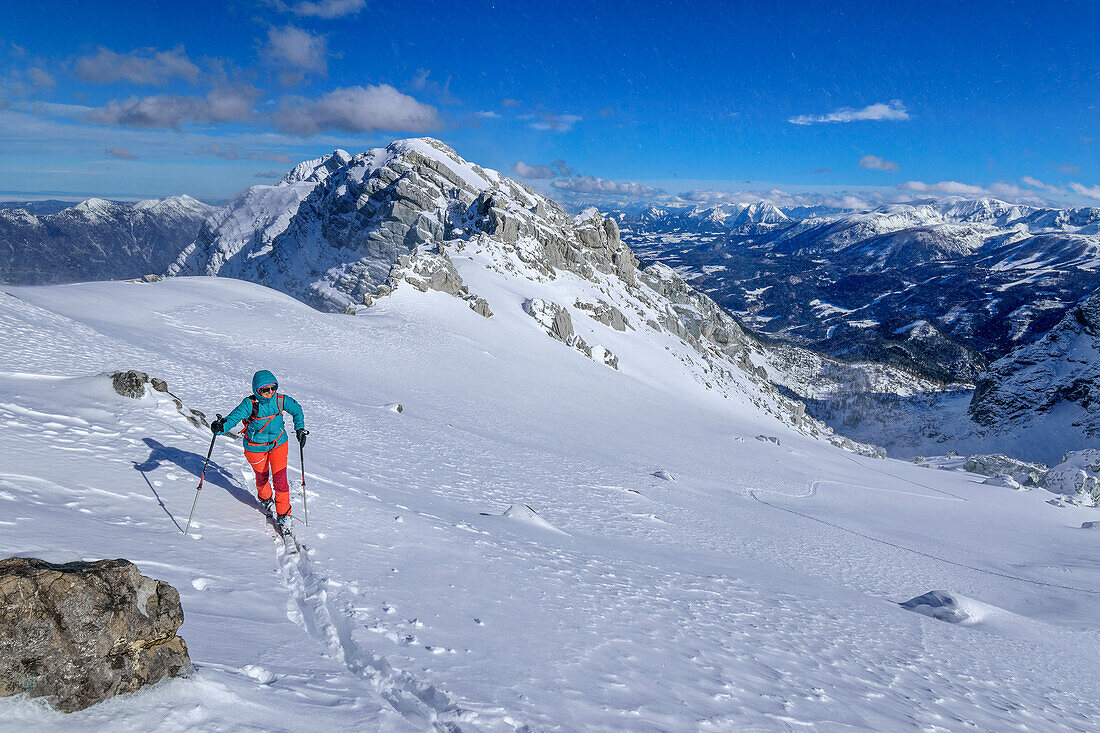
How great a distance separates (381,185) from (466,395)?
128m

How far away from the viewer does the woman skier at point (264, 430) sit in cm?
827

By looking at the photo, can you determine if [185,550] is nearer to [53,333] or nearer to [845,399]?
[53,333]

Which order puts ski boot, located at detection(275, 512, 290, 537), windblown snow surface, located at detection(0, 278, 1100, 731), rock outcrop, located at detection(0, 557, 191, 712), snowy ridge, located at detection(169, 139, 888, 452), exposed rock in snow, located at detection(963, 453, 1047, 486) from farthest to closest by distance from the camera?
snowy ridge, located at detection(169, 139, 888, 452) < exposed rock in snow, located at detection(963, 453, 1047, 486) < ski boot, located at detection(275, 512, 290, 537) < windblown snow surface, located at detection(0, 278, 1100, 731) < rock outcrop, located at detection(0, 557, 191, 712)

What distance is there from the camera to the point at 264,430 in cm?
842

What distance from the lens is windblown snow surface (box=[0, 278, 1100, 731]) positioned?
483 centimetres

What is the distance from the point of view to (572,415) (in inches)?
1220

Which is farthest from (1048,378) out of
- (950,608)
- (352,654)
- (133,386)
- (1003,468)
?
(133,386)

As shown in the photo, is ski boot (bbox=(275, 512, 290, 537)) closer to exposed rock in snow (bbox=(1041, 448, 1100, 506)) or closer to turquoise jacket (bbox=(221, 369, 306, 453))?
turquoise jacket (bbox=(221, 369, 306, 453))

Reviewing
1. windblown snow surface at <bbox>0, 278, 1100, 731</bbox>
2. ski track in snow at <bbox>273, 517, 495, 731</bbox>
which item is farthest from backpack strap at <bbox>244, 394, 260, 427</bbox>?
ski track in snow at <bbox>273, 517, 495, 731</bbox>

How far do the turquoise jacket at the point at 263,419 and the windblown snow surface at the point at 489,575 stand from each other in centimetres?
108

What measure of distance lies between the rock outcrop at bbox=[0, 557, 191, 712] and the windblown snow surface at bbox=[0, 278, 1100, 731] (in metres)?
0.13

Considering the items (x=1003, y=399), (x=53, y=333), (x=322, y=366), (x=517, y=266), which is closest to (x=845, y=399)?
(x=1003, y=399)

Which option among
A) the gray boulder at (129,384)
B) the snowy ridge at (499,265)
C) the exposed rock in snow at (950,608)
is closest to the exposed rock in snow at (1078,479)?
the exposed rock in snow at (950,608)

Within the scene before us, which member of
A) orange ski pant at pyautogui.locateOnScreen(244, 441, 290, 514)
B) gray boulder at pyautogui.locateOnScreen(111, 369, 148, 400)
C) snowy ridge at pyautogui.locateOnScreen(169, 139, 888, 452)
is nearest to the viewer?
orange ski pant at pyautogui.locateOnScreen(244, 441, 290, 514)
